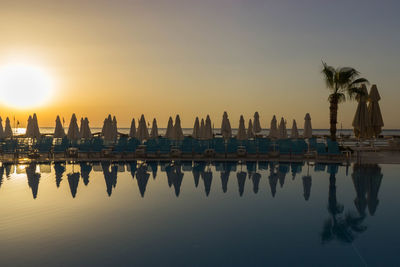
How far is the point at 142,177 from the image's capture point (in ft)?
36.3

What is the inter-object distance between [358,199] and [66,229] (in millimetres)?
6770

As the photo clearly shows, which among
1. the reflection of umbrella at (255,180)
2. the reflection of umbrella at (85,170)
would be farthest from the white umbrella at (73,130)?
the reflection of umbrella at (255,180)

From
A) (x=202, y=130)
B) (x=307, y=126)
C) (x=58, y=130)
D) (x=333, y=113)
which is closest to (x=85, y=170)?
(x=58, y=130)

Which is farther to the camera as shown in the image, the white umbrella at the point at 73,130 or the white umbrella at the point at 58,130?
the white umbrella at the point at 58,130

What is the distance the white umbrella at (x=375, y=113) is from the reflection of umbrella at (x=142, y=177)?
12.4 m

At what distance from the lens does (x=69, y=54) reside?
1934 cm

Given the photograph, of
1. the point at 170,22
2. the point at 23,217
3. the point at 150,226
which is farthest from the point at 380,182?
the point at 170,22

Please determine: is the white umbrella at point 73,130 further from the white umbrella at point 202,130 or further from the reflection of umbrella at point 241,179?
the reflection of umbrella at point 241,179

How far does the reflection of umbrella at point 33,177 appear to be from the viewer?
30.0 ft

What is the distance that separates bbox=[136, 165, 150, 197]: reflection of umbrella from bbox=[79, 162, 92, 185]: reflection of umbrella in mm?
1717

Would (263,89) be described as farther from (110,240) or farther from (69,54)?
(110,240)

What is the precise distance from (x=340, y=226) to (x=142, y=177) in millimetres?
7058

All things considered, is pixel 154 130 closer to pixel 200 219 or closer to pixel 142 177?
pixel 142 177

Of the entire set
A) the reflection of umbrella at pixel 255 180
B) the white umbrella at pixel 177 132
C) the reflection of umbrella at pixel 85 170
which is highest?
the white umbrella at pixel 177 132
